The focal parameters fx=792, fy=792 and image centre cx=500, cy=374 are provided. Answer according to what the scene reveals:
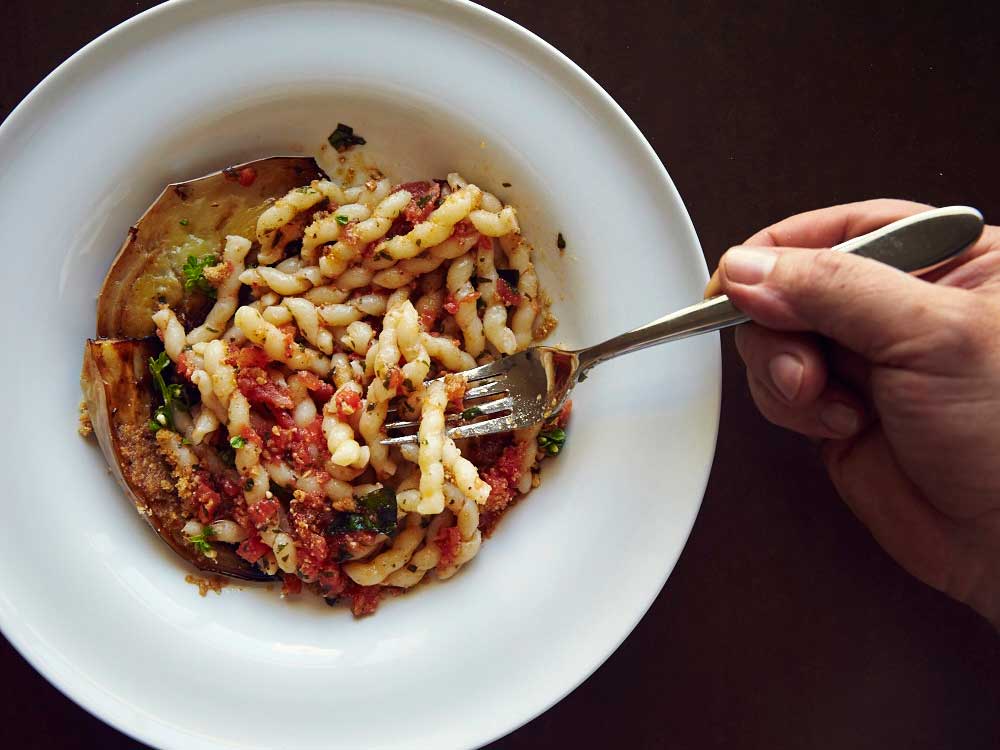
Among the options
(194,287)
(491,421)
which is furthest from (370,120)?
(491,421)

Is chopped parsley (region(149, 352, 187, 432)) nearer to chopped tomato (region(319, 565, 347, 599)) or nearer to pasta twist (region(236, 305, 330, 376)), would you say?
pasta twist (region(236, 305, 330, 376))

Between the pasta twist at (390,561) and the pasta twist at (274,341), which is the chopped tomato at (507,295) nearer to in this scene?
the pasta twist at (274,341)

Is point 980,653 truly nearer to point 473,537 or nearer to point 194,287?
point 473,537

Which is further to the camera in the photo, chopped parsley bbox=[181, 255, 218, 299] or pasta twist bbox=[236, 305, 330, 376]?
chopped parsley bbox=[181, 255, 218, 299]

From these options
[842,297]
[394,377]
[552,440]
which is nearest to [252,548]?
[394,377]

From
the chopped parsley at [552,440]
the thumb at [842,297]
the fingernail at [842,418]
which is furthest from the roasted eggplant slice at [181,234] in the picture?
the fingernail at [842,418]

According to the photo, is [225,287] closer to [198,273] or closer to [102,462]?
[198,273]

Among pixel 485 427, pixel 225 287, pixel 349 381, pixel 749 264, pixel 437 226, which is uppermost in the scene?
pixel 225 287

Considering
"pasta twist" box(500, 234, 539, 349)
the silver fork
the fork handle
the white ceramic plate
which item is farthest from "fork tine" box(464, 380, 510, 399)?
the fork handle

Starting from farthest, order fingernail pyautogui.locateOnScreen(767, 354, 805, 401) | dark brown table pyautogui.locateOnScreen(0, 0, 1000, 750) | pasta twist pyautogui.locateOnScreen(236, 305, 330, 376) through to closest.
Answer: dark brown table pyautogui.locateOnScreen(0, 0, 1000, 750), pasta twist pyautogui.locateOnScreen(236, 305, 330, 376), fingernail pyautogui.locateOnScreen(767, 354, 805, 401)
